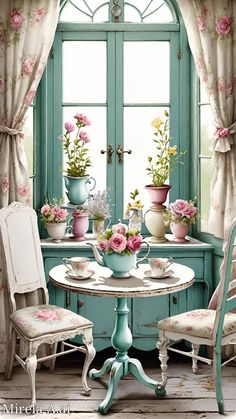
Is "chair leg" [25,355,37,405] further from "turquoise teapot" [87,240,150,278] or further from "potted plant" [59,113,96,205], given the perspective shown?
"potted plant" [59,113,96,205]

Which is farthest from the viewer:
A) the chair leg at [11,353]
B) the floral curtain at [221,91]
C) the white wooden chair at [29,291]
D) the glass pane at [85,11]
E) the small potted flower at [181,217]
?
the glass pane at [85,11]

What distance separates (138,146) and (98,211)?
63 centimetres

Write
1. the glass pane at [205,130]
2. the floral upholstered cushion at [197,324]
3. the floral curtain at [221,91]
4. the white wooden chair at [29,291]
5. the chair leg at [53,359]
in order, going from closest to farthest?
the floral upholstered cushion at [197,324] < the white wooden chair at [29,291] < the chair leg at [53,359] < the floral curtain at [221,91] < the glass pane at [205,130]

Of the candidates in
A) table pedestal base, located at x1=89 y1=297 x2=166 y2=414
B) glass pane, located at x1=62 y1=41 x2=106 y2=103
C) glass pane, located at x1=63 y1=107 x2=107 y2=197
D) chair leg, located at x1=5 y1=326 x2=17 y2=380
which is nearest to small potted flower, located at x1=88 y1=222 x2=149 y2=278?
table pedestal base, located at x1=89 y1=297 x2=166 y2=414

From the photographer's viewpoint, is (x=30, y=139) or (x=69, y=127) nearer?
(x=69, y=127)

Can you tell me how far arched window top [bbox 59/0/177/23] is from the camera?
4777 millimetres

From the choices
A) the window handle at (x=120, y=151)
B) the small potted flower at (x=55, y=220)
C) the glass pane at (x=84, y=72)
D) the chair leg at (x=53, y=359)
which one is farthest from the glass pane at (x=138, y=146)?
the chair leg at (x=53, y=359)

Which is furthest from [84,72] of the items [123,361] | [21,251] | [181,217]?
[123,361]

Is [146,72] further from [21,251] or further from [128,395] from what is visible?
[128,395]

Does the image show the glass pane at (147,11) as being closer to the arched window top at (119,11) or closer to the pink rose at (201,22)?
the arched window top at (119,11)

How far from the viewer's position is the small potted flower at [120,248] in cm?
352

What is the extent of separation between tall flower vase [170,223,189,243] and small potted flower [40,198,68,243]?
758 millimetres

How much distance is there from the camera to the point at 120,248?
3.51 metres

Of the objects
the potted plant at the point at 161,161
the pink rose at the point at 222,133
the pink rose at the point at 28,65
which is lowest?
the potted plant at the point at 161,161
